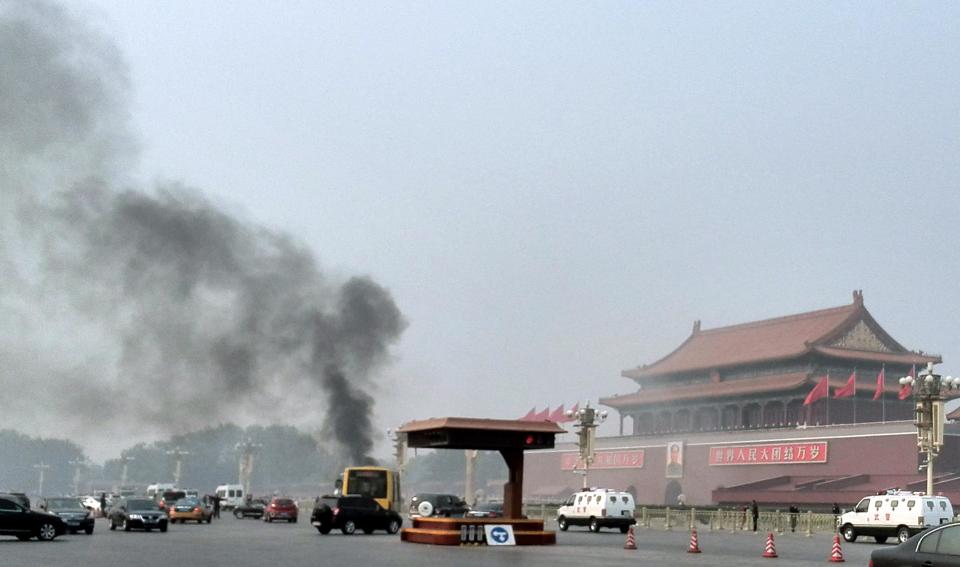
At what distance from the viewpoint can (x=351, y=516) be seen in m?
39.5

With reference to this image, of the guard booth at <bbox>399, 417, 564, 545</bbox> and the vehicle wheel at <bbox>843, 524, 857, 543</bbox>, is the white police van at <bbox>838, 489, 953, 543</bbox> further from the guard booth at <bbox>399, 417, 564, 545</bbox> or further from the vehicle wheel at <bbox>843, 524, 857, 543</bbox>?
the guard booth at <bbox>399, 417, 564, 545</bbox>

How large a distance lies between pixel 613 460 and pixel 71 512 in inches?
2361

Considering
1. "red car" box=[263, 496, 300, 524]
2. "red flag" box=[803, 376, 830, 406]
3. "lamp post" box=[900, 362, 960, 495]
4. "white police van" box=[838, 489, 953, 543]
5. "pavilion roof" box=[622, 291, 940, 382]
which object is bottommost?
"red car" box=[263, 496, 300, 524]

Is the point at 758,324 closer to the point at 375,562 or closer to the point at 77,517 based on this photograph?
the point at 77,517

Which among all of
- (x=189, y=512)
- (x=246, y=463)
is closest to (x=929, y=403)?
(x=189, y=512)

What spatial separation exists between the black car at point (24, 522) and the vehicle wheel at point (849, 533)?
27588mm

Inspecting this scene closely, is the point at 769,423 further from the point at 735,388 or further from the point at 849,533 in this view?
the point at 849,533

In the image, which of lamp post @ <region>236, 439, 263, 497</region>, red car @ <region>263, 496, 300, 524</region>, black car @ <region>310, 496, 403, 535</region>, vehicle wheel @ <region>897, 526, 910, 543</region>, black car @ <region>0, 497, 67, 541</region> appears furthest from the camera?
lamp post @ <region>236, 439, 263, 497</region>

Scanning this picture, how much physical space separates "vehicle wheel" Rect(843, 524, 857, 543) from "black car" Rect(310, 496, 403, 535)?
54.5 feet

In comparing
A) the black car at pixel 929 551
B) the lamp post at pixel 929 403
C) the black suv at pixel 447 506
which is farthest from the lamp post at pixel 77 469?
the black car at pixel 929 551

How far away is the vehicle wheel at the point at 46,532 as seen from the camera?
31578mm

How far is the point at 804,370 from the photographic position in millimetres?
81688

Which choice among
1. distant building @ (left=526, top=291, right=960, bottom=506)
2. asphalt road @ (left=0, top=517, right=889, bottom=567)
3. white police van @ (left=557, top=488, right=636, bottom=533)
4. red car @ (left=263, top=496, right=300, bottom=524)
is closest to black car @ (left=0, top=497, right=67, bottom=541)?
asphalt road @ (left=0, top=517, right=889, bottom=567)

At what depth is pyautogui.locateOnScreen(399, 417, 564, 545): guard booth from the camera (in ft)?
107
